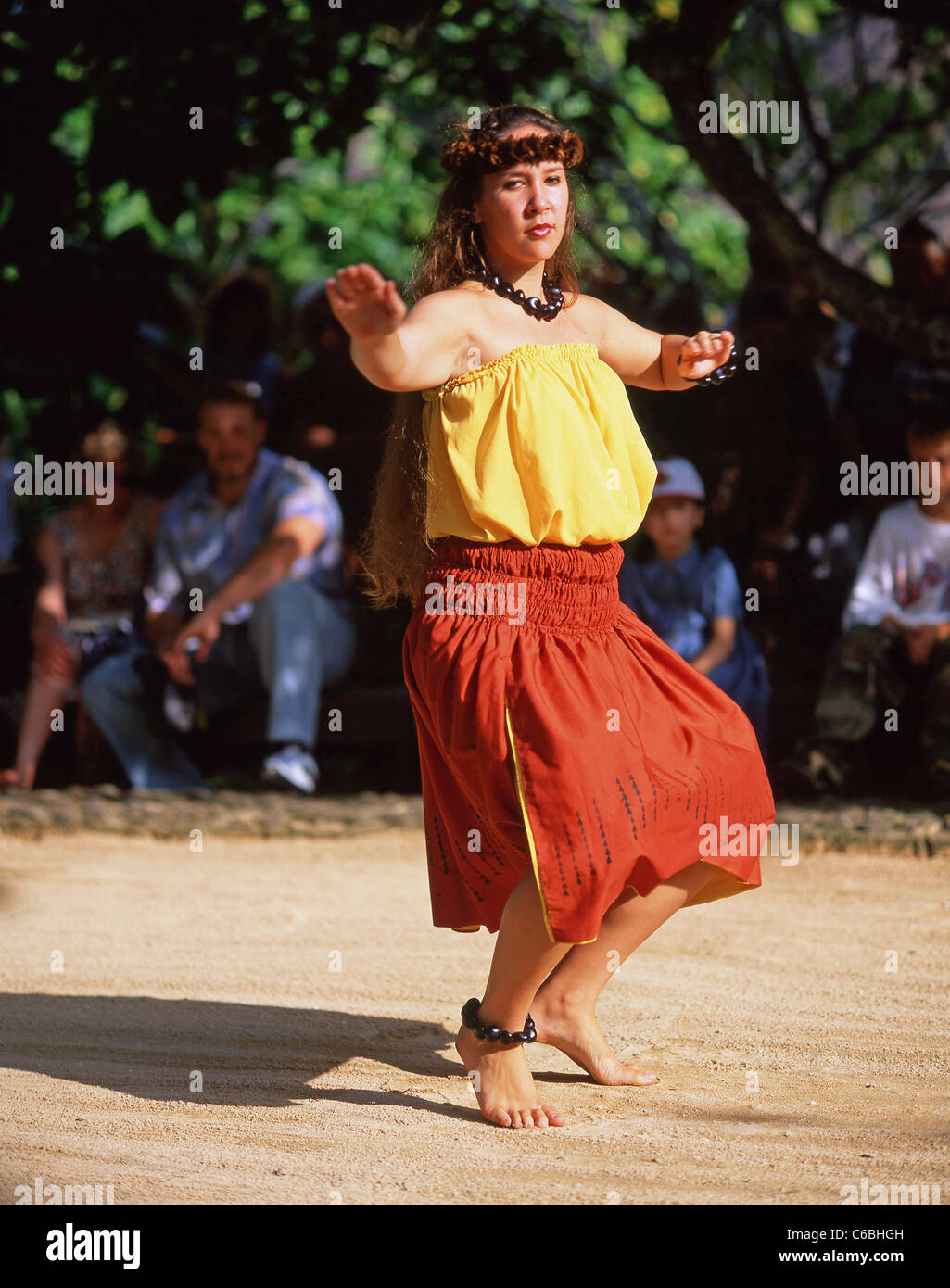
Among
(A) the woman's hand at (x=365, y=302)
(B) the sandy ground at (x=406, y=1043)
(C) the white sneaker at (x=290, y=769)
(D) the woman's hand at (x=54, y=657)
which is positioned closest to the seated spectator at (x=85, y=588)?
(D) the woman's hand at (x=54, y=657)

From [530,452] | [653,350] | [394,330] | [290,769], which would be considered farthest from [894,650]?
[394,330]

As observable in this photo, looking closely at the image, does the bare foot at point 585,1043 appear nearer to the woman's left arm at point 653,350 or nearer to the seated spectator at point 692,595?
the woman's left arm at point 653,350

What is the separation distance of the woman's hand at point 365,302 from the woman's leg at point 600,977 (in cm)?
113

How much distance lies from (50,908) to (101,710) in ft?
5.76

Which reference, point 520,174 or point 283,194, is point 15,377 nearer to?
point 520,174

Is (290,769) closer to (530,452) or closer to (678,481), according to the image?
(678,481)

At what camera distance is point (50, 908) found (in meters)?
4.78

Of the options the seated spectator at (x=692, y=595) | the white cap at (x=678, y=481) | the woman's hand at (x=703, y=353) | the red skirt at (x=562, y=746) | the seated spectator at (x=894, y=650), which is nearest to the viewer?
the red skirt at (x=562, y=746)

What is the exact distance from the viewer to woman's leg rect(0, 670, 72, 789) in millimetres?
6523

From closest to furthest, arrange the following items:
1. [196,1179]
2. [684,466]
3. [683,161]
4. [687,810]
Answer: [196,1179], [687,810], [684,466], [683,161]

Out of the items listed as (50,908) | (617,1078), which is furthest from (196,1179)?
(50,908)

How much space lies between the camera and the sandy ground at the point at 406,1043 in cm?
273

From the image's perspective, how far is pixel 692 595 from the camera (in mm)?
6199

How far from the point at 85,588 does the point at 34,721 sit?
0.58m
